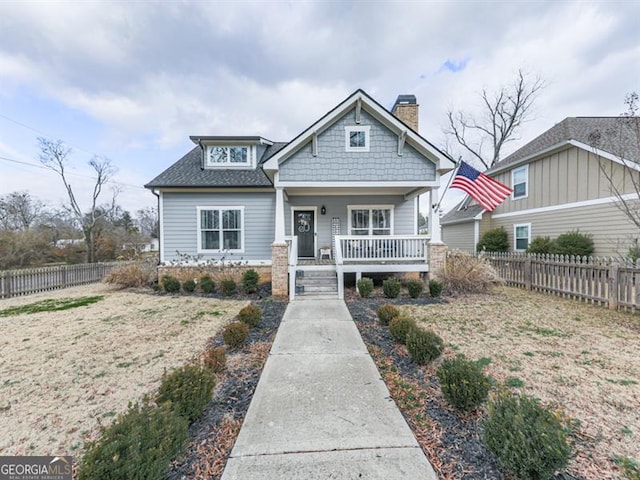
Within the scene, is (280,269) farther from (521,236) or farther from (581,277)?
(521,236)

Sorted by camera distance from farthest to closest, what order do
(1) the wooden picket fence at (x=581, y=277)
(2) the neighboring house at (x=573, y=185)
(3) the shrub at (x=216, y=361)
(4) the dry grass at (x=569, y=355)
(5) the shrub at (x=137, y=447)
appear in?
1. (2) the neighboring house at (x=573, y=185)
2. (1) the wooden picket fence at (x=581, y=277)
3. (3) the shrub at (x=216, y=361)
4. (4) the dry grass at (x=569, y=355)
5. (5) the shrub at (x=137, y=447)

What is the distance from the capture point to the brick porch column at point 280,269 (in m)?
8.81

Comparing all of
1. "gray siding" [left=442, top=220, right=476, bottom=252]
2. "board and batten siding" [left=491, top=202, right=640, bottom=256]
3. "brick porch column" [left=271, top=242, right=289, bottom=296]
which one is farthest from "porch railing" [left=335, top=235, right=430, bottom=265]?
"gray siding" [left=442, top=220, right=476, bottom=252]

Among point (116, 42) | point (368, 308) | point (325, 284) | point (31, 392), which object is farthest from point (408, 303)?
point (116, 42)

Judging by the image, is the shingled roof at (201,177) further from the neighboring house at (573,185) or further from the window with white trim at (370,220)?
the neighboring house at (573,185)

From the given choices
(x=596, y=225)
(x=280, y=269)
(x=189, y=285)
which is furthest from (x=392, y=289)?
(x=596, y=225)

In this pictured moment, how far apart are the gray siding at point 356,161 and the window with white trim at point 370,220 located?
9.65 feet

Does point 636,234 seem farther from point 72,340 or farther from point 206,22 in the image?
point 206,22

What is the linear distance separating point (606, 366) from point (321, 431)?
4.34 metres

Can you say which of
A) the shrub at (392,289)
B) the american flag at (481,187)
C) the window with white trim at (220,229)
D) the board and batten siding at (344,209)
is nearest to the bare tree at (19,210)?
the window with white trim at (220,229)

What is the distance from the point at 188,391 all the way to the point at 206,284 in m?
7.23

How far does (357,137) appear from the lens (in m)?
8.99

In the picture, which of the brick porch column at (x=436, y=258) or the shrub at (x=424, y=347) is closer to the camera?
the shrub at (x=424, y=347)

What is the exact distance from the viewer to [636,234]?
9.60m
